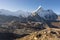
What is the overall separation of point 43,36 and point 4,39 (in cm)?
2995

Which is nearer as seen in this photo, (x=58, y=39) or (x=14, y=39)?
(x=58, y=39)

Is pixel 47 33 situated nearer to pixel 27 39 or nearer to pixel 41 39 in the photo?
pixel 41 39

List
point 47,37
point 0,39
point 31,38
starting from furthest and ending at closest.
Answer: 1. point 0,39
2. point 31,38
3. point 47,37

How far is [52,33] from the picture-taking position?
9150 cm

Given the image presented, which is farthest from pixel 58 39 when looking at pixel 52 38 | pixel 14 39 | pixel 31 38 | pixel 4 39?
pixel 4 39

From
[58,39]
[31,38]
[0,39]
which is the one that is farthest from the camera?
[0,39]

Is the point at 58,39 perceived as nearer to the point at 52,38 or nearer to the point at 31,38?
the point at 52,38

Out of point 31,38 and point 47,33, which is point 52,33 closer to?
point 47,33

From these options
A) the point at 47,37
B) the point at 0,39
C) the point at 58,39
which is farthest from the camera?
the point at 0,39

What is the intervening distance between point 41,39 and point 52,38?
7.72 meters

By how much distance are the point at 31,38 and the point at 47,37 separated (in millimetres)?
11261

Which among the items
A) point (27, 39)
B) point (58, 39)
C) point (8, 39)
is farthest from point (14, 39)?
point (58, 39)

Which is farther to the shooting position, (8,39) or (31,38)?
(8,39)

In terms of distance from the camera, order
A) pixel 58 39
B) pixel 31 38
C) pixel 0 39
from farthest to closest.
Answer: pixel 0 39
pixel 31 38
pixel 58 39
